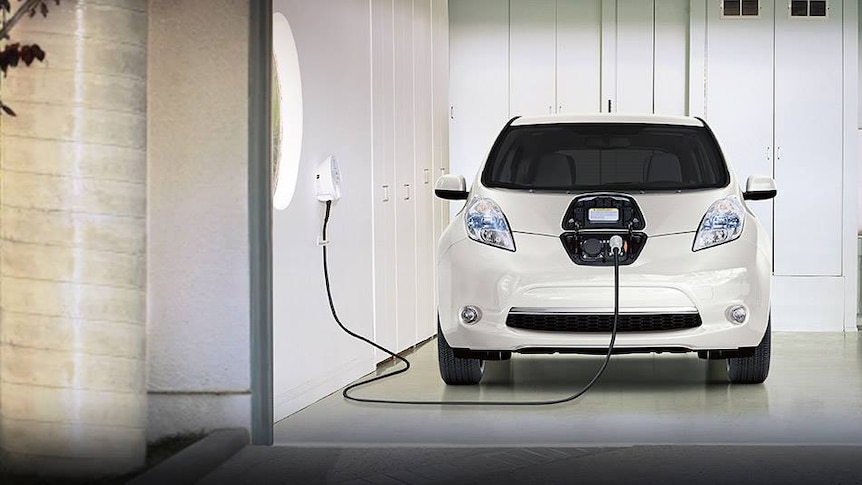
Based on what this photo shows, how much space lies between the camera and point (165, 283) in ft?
14.7

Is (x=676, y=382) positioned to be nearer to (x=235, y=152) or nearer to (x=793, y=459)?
(x=793, y=459)

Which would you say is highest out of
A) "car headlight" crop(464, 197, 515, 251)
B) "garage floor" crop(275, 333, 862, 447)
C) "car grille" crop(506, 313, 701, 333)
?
"car headlight" crop(464, 197, 515, 251)

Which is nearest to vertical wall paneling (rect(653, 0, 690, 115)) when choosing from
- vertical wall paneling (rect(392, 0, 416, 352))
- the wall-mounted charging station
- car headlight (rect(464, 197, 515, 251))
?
vertical wall paneling (rect(392, 0, 416, 352))

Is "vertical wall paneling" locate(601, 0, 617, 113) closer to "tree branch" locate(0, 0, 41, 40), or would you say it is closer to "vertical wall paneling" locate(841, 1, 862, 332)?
"vertical wall paneling" locate(841, 1, 862, 332)

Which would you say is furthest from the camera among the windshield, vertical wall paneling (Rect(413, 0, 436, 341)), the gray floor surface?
vertical wall paneling (Rect(413, 0, 436, 341))

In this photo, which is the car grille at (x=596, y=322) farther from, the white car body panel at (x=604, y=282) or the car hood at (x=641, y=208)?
the car hood at (x=641, y=208)

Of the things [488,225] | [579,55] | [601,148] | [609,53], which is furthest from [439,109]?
[488,225]

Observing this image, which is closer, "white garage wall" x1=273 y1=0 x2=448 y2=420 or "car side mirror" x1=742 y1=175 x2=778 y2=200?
"white garage wall" x1=273 y1=0 x2=448 y2=420

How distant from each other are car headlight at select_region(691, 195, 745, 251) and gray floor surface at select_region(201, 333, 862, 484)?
2.29 ft

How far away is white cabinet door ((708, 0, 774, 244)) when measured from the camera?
30.9ft

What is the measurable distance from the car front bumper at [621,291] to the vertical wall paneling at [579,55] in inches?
178

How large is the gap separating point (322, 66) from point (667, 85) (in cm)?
463

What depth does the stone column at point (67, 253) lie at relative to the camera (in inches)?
160

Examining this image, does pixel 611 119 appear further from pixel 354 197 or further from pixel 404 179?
pixel 404 179
